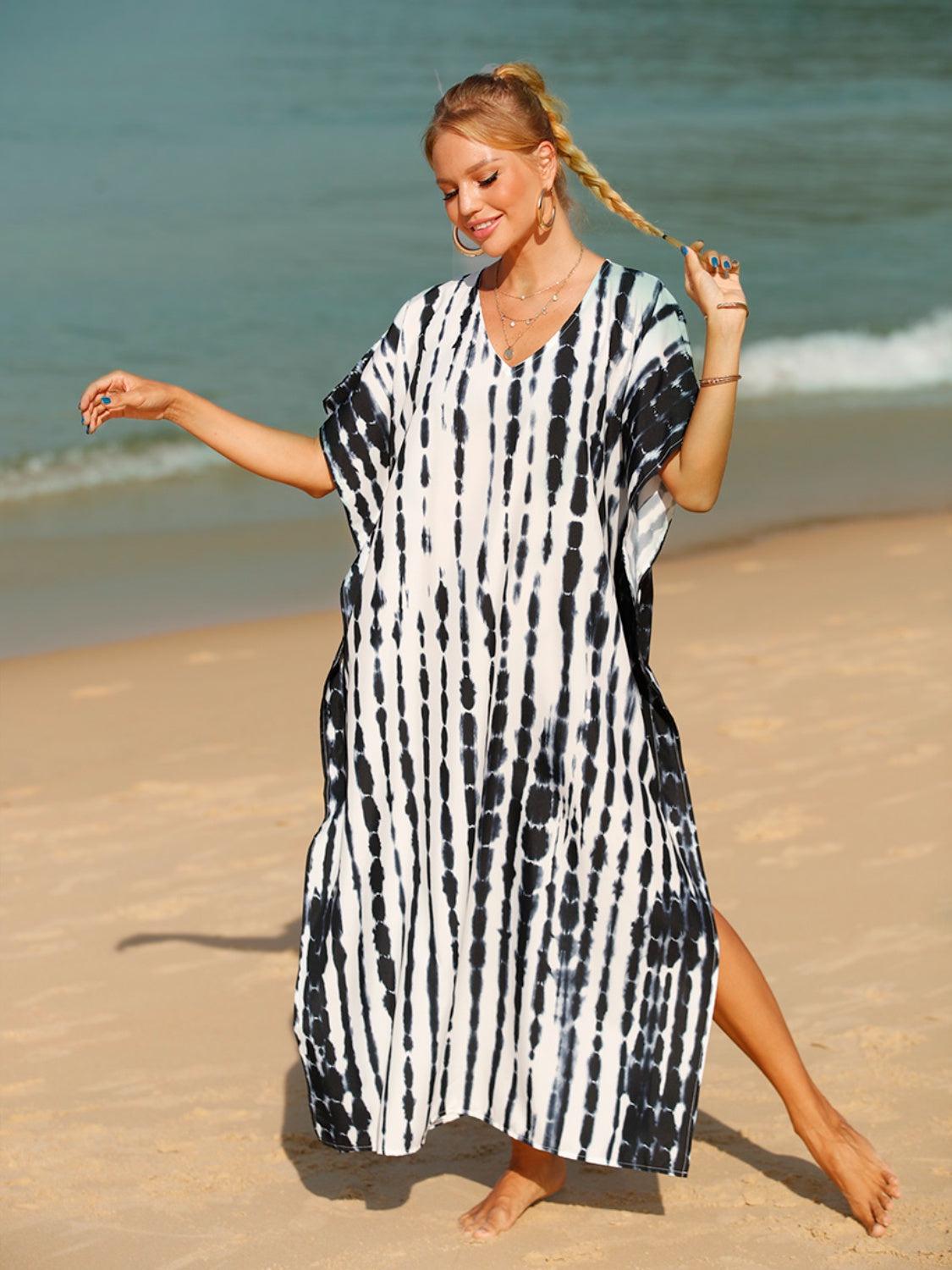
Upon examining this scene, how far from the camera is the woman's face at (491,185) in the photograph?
2969 millimetres

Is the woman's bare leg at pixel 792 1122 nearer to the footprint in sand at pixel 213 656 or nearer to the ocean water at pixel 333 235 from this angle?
the ocean water at pixel 333 235

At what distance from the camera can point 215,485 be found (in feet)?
36.2

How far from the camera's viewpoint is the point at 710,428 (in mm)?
2871

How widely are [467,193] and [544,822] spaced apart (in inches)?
39.2

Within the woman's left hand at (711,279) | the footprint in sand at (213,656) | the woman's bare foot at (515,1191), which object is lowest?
the footprint in sand at (213,656)

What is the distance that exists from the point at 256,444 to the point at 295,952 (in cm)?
179

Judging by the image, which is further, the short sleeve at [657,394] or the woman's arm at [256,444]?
the woman's arm at [256,444]

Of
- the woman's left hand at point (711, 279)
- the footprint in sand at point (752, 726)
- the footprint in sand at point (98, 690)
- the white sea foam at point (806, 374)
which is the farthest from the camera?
the white sea foam at point (806, 374)

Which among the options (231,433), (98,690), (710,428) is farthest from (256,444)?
Result: (98,690)

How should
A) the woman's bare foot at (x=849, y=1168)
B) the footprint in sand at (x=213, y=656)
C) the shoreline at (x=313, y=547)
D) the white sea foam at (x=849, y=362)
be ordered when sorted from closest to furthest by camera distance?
the woman's bare foot at (x=849, y=1168)
the footprint in sand at (x=213, y=656)
the shoreline at (x=313, y=547)
the white sea foam at (x=849, y=362)

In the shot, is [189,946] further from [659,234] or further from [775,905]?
[659,234]

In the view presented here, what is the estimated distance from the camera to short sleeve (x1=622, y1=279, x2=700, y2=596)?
2.95 metres

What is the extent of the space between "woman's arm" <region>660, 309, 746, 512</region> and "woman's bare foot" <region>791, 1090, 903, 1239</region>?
1.10 metres

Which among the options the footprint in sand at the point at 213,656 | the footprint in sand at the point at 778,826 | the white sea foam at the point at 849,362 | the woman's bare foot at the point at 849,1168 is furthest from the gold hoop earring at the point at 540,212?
the white sea foam at the point at 849,362
